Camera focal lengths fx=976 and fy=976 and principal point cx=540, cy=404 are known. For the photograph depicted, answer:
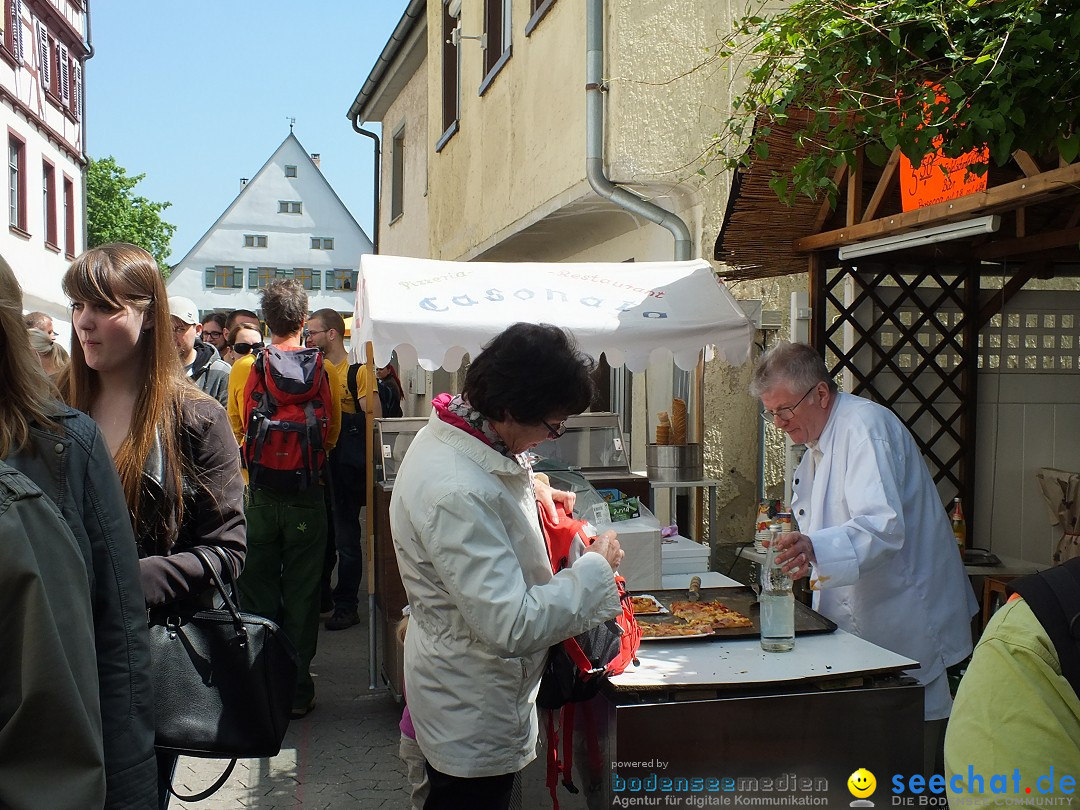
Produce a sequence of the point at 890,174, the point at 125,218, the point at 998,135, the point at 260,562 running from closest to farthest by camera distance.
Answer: the point at 998,135, the point at 890,174, the point at 260,562, the point at 125,218

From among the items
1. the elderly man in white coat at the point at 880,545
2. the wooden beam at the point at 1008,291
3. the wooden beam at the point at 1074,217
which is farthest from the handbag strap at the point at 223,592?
the wooden beam at the point at 1008,291

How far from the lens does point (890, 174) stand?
4.50 meters

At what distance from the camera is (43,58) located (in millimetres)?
23375

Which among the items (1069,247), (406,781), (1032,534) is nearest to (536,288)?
(406,781)

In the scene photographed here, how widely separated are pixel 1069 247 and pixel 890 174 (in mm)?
1448

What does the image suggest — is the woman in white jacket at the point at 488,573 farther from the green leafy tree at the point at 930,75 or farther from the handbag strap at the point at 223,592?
the green leafy tree at the point at 930,75

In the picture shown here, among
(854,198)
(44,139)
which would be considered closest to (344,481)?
(854,198)

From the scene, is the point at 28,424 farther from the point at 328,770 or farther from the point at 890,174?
the point at 890,174

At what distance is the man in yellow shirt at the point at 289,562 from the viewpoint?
4871 millimetres

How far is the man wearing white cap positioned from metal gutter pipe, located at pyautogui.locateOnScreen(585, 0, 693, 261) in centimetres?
303

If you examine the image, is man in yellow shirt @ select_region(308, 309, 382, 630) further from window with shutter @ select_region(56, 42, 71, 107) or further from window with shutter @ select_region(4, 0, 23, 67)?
window with shutter @ select_region(56, 42, 71, 107)

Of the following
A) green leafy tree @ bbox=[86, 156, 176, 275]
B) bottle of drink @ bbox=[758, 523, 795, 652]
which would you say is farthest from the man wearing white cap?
green leafy tree @ bbox=[86, 156, 176, 275]

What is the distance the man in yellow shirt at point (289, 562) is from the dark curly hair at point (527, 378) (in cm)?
274

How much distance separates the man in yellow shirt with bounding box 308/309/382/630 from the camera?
6.34 m
